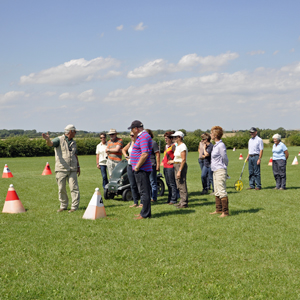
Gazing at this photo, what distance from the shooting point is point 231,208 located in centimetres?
874

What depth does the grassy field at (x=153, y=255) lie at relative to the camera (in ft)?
13.3

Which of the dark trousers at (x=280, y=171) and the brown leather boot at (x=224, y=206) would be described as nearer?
the brown leather boot at (x=224, y=206)

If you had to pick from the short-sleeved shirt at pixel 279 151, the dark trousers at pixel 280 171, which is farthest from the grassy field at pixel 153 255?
the short-sleeved shirt at pixel 279 151

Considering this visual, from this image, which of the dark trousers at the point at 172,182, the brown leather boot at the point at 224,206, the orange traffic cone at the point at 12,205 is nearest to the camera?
the brown leather boot at the point at 224,206

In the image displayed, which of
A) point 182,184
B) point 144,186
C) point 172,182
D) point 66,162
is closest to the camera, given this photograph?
point 144,186

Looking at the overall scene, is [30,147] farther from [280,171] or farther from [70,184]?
[70,184]

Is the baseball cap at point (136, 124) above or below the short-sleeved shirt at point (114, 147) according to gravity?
above

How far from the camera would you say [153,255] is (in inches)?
205

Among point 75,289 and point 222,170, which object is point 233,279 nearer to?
point 75,289

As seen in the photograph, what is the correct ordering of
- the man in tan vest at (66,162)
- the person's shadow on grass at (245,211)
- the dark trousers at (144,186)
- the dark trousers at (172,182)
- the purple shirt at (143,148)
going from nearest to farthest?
the purple shirt at (143,148) < the dark trousers at (144,186) < the person's shadow on grass at (245,211) < the man in tan vest at (66,162) < the dark trousers at (172,182)

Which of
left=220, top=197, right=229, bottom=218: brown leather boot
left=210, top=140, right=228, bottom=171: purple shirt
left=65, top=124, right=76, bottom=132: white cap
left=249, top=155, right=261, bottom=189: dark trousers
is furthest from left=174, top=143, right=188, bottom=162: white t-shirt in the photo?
left=249, top=155, right=261, bottom=189: dark trousers

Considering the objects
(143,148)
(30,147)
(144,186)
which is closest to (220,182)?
(144,186)

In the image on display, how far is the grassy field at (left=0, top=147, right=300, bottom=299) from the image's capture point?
159 inches

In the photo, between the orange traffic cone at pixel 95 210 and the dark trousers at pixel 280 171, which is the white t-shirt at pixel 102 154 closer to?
the orange traffic cone at pixel 95 210
